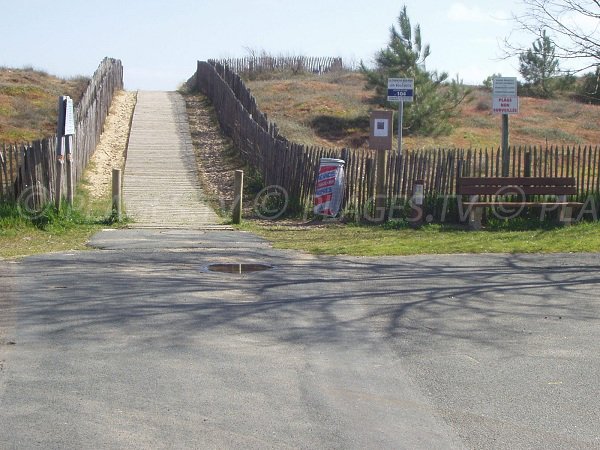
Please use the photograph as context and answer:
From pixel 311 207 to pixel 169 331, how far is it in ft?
32.5

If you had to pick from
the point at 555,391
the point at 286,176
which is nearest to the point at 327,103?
the point at 286,176

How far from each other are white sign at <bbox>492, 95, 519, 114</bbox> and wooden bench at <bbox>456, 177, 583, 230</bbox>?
1.35m

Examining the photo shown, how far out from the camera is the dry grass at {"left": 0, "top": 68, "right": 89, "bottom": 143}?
98.6 ft

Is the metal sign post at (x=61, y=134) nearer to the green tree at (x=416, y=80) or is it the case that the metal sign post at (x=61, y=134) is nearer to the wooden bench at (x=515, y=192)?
the wooden bench at (x=515, y=192)

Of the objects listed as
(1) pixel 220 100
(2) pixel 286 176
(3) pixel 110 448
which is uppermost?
(1) pixel 220 100

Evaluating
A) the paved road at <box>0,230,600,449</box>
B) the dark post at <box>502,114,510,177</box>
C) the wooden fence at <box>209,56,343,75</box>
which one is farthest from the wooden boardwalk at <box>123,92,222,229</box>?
Result: the wooden fence at <box>209,56,343,75</box>

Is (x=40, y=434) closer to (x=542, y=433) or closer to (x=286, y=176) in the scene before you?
(x=542, y=433)

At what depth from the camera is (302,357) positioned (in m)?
7.17

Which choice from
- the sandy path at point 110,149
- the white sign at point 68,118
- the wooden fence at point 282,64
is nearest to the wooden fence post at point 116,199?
the white sign at point 68,118

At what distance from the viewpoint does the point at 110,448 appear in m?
5.09

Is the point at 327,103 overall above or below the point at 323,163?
above

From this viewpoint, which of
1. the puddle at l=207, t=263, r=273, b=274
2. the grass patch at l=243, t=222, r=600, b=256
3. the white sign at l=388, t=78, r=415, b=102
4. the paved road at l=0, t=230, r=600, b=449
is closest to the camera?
the paved road at l=0, t=230, r=600, b=449

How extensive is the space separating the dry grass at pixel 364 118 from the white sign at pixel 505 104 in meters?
13.4

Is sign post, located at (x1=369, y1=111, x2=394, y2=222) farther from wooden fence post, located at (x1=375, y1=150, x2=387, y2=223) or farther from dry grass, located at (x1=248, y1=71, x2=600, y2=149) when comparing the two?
dry grass, located at (x1=248, y1=71, x2=600, y2=149)
